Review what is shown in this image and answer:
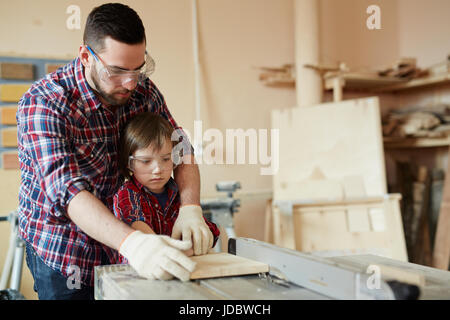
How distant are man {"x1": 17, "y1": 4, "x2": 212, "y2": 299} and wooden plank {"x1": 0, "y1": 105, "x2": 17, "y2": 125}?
1.75m

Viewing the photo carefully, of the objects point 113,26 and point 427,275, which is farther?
point 113,26

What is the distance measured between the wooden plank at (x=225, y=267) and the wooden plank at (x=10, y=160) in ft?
7.14

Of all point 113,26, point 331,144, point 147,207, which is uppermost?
point 113,26

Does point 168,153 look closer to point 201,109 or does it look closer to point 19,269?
point 19,269

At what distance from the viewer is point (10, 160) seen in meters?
2.94

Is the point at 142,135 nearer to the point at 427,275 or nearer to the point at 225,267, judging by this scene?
the point at 225,267

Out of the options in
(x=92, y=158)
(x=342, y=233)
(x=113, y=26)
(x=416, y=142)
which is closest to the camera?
(x=113, y=26)

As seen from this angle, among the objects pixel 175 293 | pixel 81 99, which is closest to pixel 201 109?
pixel 81 99

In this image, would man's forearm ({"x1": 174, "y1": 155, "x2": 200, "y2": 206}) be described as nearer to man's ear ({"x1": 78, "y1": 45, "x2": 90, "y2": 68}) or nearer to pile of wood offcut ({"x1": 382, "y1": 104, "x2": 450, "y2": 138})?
man's ear ({"x1": 78, "y1": 45, "x2": 90, "y2": 68})

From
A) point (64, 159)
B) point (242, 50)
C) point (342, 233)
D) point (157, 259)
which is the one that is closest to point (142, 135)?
point (64, 159)

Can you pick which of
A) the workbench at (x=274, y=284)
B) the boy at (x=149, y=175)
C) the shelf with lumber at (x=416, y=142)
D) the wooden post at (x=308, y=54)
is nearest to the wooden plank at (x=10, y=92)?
the boy at (x=149, y=175)

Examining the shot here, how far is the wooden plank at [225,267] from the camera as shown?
1.06 meters

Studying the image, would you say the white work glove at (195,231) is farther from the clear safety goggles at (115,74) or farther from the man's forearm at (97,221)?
the clear safety goggles at (115,74)

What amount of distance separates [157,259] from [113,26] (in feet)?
2.18
